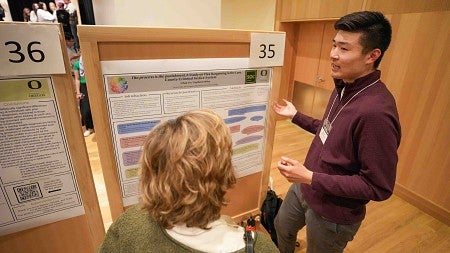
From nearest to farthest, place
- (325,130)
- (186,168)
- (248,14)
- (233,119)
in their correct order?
(186,168) < (325,130) < (233,119) < (248,14)

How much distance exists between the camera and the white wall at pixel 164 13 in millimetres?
1532

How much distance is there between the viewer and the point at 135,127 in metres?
1.04

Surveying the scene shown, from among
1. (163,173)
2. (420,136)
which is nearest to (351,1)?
(420,136)

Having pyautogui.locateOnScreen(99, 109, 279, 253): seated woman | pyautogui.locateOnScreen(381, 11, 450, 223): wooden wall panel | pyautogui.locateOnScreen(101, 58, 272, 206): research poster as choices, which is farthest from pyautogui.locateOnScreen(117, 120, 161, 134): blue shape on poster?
pyautogui.locateOnScreen(381, 11, 450, 223): wooden wall panel

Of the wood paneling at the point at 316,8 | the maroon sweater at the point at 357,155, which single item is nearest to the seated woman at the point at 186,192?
the maroon sweater at the point at 357,155

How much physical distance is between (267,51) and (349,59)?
0.38m

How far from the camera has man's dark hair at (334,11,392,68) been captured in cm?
97

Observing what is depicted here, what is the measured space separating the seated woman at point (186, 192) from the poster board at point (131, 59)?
0.42m

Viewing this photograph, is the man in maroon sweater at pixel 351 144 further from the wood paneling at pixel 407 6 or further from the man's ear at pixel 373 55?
the wood paneling at pixel 407 6

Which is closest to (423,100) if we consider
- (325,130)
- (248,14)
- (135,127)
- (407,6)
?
(407,6)

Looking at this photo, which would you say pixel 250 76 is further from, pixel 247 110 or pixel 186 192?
pixel 186 192

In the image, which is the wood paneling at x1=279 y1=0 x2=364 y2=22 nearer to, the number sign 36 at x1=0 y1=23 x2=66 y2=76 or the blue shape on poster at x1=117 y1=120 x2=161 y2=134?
the blue shape on poster at x1=117 y1=120 x2=161 y2=134

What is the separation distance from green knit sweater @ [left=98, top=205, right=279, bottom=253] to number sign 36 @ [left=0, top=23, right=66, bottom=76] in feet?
1.87

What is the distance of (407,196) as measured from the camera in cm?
236
